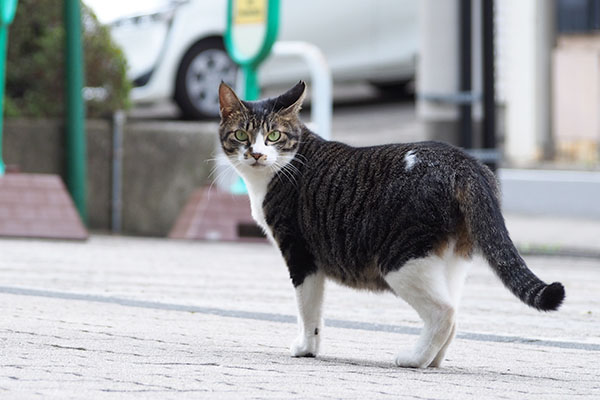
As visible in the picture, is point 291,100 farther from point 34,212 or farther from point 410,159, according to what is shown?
point 34,212

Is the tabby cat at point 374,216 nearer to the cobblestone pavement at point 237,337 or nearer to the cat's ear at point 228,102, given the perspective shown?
the cat's ear at point 228,102

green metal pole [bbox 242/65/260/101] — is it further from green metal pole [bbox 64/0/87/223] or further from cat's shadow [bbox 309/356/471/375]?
cat's shadow [bbox 309/356/471/375]

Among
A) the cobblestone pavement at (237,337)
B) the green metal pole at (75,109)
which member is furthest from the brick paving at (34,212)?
the green metal pole at (75,109)

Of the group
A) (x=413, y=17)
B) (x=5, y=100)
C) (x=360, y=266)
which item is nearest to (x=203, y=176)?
(x=5, y=100)

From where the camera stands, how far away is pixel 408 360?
194 inches

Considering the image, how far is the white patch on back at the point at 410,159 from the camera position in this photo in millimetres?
4914

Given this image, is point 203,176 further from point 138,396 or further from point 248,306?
point 138,396

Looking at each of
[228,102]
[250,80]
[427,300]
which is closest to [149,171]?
[250,80]

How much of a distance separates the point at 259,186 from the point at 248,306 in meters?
1.45

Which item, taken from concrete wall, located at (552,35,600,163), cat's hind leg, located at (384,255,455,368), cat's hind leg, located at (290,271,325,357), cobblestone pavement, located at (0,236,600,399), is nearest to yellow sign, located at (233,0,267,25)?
cobblestone pavement, located at (0,236,600,399)

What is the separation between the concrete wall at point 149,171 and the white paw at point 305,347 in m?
6.72

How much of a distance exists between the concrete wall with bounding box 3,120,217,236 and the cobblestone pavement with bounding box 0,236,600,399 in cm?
286

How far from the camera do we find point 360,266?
505 centimetres

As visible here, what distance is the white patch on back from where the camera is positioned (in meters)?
4.91
